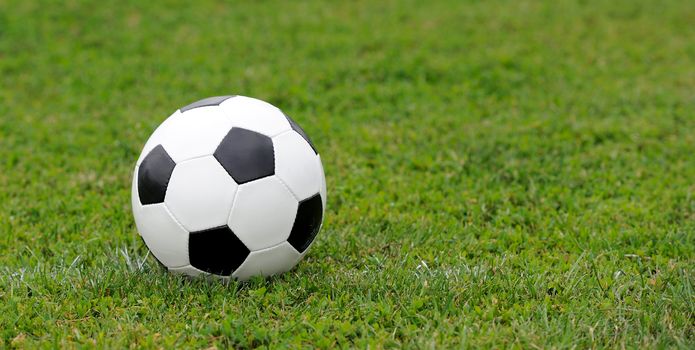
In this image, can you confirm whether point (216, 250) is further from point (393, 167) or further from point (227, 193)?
point (393, 167)

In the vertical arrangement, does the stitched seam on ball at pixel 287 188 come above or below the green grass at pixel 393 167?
above

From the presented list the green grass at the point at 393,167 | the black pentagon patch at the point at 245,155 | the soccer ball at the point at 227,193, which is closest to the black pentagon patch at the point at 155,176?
the soccer ball at the point at 227,193

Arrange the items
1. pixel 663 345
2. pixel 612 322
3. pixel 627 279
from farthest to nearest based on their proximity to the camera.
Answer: pixel 627 279 → pixel 612 322 → pixel 663 345

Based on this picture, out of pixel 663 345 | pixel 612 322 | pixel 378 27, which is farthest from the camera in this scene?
pixel 378 27

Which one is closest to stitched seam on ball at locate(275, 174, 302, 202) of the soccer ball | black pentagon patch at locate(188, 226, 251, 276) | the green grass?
the soccer ball

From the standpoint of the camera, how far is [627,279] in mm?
3891

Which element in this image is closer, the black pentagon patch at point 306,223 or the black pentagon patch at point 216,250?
the black pentagon patch at point 216,250

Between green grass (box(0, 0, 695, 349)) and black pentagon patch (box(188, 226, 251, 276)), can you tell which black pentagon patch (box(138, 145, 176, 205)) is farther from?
green grass (box(0, 0, 695, 349))

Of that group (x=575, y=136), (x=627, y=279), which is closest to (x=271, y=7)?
(x=575, y=136)

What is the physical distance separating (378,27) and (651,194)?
4440mm

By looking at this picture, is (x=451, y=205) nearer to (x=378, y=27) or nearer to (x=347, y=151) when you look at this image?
(x=347, y=151)

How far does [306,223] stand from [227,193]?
0.45 m

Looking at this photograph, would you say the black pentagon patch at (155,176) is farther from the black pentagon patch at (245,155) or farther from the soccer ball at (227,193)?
the black pentagon patch at (245,155)

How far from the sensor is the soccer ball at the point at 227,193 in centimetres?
351
